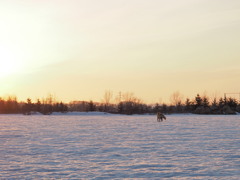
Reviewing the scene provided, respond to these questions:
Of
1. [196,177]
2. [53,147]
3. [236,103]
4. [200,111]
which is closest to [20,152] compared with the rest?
[53,147]

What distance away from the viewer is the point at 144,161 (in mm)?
10719

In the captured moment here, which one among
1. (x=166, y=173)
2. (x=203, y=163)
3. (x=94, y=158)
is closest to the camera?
(x=166, y=173)

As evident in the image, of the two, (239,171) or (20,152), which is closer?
(239,171)

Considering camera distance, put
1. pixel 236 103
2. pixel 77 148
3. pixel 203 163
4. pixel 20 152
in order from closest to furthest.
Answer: pixel 203 163, pixel 20 152, pixel 77 148, pixel 236 103

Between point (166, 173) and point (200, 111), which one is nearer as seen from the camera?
point (166, 173)

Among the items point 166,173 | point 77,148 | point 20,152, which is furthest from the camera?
point 77,148

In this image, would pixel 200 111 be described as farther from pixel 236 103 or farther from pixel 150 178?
pixel 150 178

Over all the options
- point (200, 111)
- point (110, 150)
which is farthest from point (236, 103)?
point (110, 150)

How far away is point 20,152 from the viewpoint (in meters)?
13.1

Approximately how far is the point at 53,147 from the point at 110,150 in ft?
10.1

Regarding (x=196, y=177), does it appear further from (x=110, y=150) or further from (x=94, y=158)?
(x=110, y=150)

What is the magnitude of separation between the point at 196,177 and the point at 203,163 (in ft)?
7.39

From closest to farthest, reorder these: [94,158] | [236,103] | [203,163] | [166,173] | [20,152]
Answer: [166,173] → [203,163] → [94,158] → [20,152] → [236,103]

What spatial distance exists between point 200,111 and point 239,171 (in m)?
83.7
